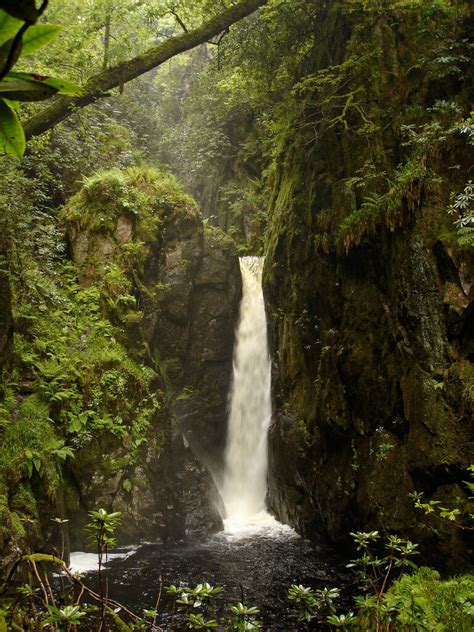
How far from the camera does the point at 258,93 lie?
12914 millimetres

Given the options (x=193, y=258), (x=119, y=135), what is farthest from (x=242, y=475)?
(x=119, y=135)

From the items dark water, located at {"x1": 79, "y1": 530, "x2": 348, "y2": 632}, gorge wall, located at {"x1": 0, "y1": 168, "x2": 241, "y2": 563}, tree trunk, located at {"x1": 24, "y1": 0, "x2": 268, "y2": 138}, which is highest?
tree trunk, located at {"x1": 24, "y1": 0, "x2": 268, "y2": 138}

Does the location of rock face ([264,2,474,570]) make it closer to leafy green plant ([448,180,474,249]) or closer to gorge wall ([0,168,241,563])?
leafy green plant ([448,180,474,249])

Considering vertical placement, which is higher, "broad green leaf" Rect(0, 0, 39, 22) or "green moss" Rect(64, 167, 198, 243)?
"green moss" Rect(64, 167, 198, 243)

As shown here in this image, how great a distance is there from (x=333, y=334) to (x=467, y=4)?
6.31 m

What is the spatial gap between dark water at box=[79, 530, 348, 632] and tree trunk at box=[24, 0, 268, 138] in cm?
598

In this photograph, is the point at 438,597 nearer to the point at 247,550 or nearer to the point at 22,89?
the point at 247,550

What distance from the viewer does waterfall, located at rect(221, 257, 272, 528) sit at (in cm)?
1195

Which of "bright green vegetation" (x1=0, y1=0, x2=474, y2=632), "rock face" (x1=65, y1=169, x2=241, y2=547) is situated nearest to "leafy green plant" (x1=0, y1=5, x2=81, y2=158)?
"bright green vegetation" (x1=0, y1=0, x2=474, y2=632)

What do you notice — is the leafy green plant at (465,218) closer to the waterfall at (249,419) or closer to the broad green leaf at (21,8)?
the broad green leaf at (21,8)

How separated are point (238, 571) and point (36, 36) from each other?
8067mm

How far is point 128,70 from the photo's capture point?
7051 mm

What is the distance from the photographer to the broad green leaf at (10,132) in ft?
3.95

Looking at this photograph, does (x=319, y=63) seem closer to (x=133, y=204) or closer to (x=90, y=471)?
(x=133, y=204)
